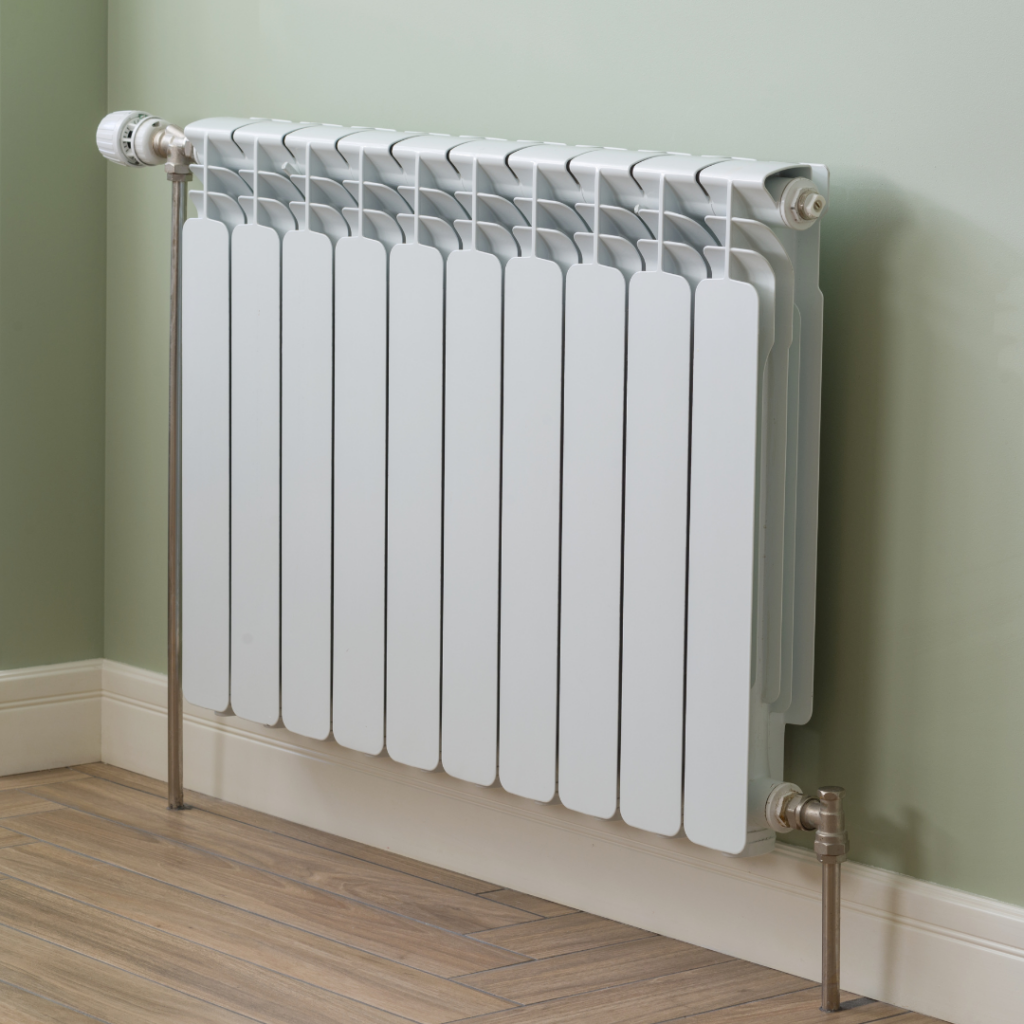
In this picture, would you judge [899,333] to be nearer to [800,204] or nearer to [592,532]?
[800,204]

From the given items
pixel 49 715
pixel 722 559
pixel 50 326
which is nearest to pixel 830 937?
pixel 722 559

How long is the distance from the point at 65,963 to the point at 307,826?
526 mm

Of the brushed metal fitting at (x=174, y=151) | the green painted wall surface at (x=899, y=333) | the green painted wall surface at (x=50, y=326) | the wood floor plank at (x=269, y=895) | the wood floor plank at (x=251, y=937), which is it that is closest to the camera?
the green painted wall surface at (x=899, y=333)

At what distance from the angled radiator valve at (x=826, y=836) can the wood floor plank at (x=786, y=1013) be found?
2cm

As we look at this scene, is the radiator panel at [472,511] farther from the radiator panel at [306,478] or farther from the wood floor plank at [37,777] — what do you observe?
the wood floor plank at [37,777]

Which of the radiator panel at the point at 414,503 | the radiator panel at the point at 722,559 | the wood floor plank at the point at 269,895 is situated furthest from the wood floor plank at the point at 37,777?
the radiator panel at the point at 722,559

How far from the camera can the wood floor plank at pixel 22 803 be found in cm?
208

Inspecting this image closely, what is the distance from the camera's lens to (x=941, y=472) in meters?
1.43

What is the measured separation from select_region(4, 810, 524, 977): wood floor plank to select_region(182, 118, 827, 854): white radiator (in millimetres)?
186

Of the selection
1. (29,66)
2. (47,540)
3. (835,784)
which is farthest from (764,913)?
(29,66)

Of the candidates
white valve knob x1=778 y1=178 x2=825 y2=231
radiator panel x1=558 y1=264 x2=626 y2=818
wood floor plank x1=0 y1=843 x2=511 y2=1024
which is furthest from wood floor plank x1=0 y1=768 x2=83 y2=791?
white valve knob x1=778 y1=178 x2=825 y2=231

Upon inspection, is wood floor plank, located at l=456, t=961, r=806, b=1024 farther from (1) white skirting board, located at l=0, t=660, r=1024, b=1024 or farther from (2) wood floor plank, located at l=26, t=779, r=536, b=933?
(2) wood floor plank, located at l=26, t=779, r=536, b=933

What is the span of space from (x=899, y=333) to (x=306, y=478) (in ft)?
2.46

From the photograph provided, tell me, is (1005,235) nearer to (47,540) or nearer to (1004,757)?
(1004,757)
